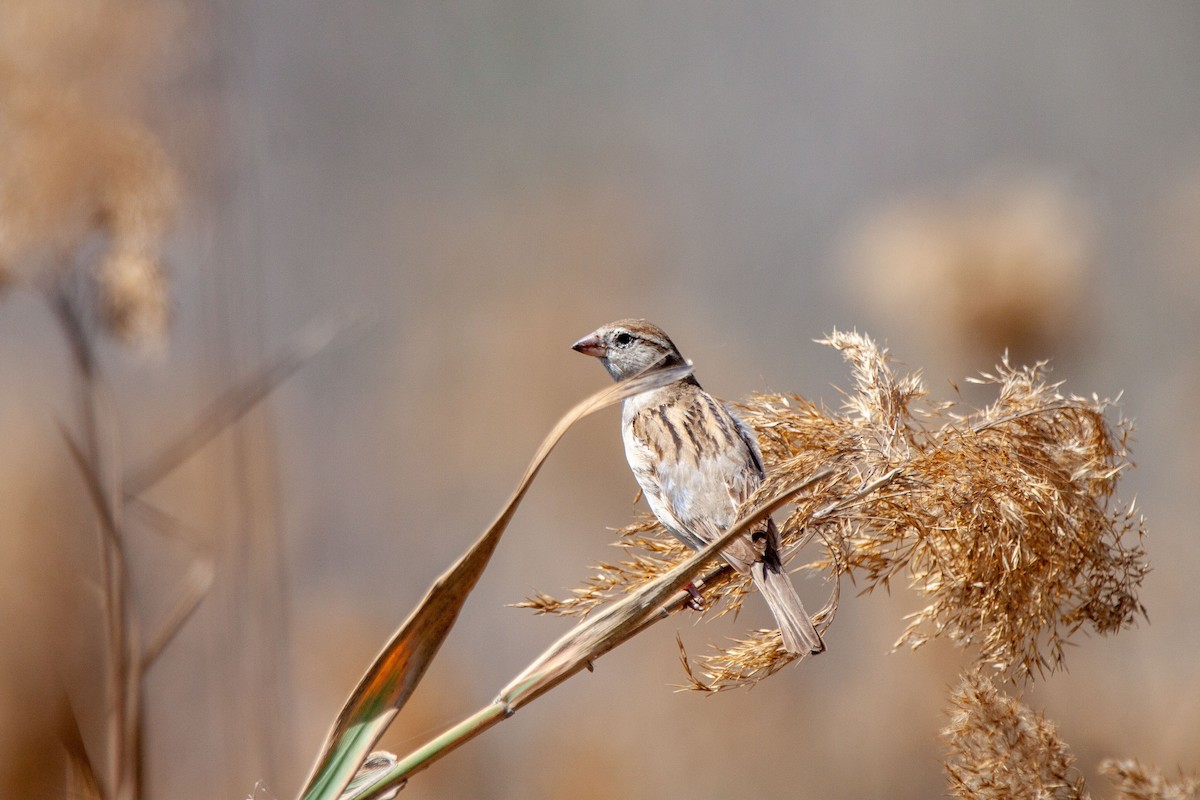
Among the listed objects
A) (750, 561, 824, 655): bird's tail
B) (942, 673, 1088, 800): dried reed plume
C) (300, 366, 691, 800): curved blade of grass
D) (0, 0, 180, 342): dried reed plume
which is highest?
(0, 0, 180, 342): dried reed plume

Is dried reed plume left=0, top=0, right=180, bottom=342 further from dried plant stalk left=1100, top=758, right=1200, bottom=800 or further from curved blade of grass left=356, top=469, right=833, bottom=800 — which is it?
dried plant stalk left=1100, top=758, right=1200, bottom=800

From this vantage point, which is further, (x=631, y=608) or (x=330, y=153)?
(x=330, y=153)

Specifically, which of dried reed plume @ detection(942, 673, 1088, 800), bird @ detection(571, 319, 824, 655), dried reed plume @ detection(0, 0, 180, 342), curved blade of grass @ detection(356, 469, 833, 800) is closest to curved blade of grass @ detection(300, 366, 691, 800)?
curved blade of grass @ detection(356, 469, 833, 800)

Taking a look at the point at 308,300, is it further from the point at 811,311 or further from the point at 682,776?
the point at 682,776

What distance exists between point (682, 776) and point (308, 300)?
3.89 m

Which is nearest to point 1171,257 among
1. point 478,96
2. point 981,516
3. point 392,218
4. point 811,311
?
point 811,311

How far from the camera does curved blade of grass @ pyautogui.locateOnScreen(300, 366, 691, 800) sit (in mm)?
715

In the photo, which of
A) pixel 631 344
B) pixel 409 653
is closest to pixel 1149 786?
pixel 409 653

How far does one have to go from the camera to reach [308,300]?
5863 mm

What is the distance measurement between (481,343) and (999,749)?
3.54 meters

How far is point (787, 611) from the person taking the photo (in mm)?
1021

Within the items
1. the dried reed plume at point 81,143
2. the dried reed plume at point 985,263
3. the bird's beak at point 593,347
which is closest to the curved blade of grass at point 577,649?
the bird's beak at point 593,347

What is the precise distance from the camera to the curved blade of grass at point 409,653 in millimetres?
715

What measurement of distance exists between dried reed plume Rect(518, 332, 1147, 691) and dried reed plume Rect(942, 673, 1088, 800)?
0.05 meters
